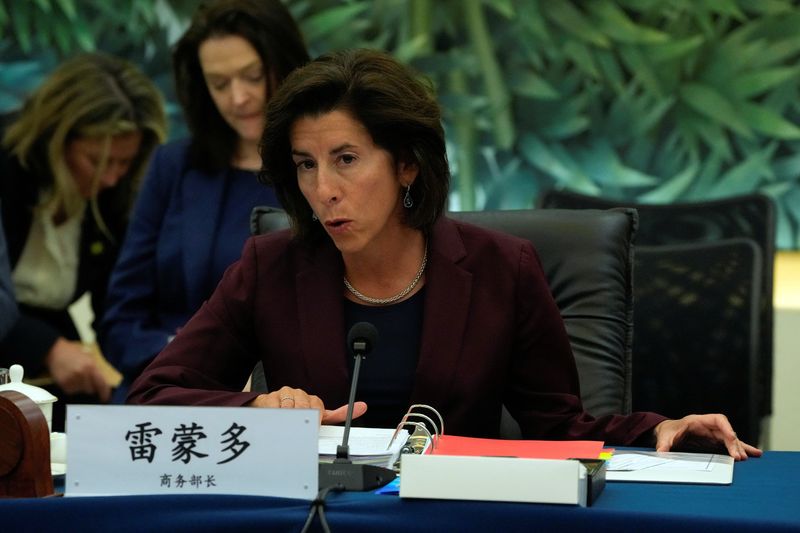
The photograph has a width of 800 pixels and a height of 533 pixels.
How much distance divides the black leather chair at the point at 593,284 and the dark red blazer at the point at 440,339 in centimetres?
19

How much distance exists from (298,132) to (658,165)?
2.15 metres

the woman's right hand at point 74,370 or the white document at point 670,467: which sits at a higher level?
the woman's right hand at point 74,370

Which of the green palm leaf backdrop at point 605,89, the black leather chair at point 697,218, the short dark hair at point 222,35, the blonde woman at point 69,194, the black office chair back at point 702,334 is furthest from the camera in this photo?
the green palm leaf backdrop at point 605,89

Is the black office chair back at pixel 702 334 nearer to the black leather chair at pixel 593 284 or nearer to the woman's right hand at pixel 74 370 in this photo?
the black leather chair at pixel 593 284

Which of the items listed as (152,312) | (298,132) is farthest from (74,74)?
(298,132)

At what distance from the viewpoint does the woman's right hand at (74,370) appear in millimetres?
3322

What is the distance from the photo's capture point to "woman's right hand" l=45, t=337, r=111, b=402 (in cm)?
332

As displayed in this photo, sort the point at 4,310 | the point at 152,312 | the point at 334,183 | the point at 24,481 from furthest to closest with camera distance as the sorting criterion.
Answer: the point at 152,312 → the point at 4,310 → the point at 334,183 → the point at 24,481

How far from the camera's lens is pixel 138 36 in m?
4.32

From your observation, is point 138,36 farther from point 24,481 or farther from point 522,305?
point 24,481

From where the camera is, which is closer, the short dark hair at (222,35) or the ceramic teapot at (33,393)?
the ceramic teapot at (33,393)

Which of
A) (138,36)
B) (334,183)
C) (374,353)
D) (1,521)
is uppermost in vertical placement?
(138,36)

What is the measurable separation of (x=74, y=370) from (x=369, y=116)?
5.33ft

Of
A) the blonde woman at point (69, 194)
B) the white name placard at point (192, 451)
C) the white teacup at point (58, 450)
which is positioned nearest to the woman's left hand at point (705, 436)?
the white name placard at point (192, 451)
